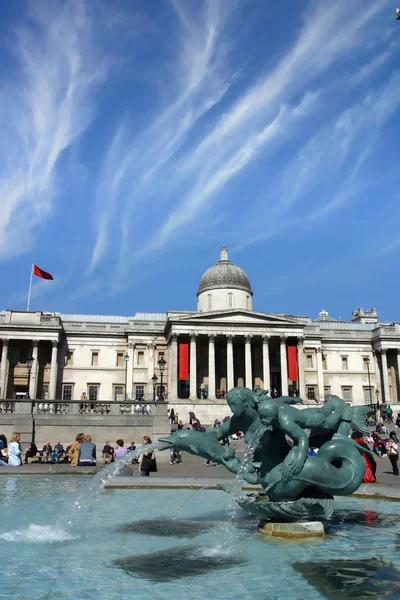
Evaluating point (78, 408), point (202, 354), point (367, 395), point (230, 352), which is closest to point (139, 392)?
point (202, 354)

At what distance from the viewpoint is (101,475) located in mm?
9734

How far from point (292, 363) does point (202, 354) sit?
996 centimetres

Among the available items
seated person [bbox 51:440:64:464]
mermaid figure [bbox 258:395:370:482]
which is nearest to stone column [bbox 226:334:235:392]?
seated person [bbox 51:440:64:464]

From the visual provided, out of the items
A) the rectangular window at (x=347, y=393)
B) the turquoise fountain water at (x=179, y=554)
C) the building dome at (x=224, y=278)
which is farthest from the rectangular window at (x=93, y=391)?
the turquoise fountain water at (x=179, y=554)

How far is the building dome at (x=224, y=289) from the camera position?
6294 cm

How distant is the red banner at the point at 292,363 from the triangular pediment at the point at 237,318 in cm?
296

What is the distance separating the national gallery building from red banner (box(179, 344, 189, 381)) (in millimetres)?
104

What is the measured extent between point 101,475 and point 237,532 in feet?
8.85

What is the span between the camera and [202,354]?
2363 inches

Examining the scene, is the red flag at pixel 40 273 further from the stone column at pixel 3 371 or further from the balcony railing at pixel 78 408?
the balcony railing at pixel 78 408

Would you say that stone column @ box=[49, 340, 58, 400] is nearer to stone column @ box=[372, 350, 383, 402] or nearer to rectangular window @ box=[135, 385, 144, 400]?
rectangular window @ box=[135, 385, 144, 400]

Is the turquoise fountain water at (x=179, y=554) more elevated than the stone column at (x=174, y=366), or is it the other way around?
the stone column at (x=174, y=366)

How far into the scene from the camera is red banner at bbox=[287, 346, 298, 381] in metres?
57.3

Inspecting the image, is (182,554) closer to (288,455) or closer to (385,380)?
(288,455)
